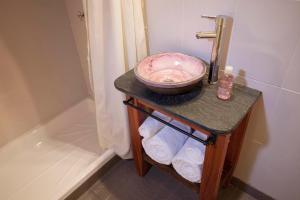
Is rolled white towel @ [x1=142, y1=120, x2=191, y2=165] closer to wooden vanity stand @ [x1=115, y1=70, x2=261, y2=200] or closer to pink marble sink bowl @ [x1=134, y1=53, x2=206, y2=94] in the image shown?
wooden vanity stand @ [x1=115, y1=70, x2=261, y2=200]

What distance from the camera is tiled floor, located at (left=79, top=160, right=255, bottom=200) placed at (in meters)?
1.41

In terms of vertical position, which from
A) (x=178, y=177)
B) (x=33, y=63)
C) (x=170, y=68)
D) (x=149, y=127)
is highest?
(x=170, y=68)

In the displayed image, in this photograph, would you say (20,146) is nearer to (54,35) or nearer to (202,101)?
(54,35)

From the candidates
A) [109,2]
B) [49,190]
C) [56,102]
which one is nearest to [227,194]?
[49,190]

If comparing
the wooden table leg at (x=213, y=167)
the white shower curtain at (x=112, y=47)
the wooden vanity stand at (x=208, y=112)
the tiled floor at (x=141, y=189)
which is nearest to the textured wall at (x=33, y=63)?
→ the white shower curtain at (x=112, y=47)

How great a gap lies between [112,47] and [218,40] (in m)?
0.53

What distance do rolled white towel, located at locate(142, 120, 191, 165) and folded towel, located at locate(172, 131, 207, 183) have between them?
41 mm

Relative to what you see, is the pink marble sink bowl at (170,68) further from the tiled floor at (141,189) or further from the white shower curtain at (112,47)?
the tiled floor at (141,189)

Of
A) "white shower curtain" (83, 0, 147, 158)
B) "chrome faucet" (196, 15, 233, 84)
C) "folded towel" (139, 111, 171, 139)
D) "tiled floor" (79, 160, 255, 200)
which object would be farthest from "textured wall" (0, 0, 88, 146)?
"chrome faucet" (196, 15, 233, 84)

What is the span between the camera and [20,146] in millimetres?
1744

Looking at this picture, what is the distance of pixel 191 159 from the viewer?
1040 millimetres

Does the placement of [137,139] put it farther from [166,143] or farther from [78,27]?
[78,27]

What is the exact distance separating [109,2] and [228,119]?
74 centimetres

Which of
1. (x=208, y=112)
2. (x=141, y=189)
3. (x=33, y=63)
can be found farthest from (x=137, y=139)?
(x=33, y=63)
